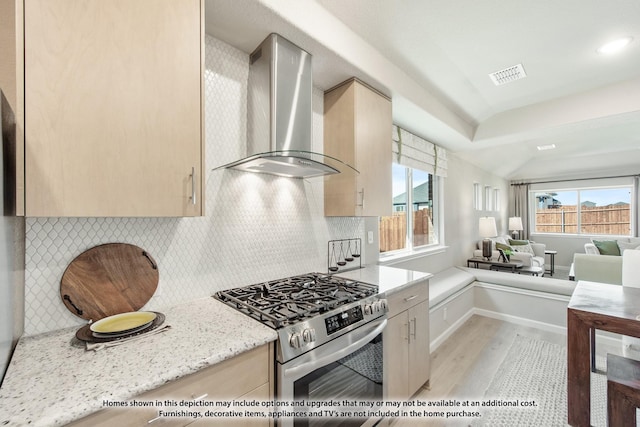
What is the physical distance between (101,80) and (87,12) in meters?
0.22

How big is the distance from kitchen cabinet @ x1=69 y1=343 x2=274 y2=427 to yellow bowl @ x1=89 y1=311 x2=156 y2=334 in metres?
0.34

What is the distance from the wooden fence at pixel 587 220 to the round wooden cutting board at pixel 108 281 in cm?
891

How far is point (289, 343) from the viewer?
109 centimetres

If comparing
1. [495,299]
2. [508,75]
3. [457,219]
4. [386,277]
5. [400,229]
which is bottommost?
[495,299]

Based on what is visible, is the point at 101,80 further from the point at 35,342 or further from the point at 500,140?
the point at 500,140

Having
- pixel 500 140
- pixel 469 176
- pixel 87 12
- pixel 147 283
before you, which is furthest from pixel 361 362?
pixel 469 176

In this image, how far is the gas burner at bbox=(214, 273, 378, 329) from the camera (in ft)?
3.94

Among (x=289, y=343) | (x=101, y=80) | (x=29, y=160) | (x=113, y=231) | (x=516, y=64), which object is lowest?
(x=289, y=343)

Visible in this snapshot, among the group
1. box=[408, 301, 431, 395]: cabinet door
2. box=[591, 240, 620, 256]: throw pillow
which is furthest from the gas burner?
box=[591, 240, 620, 256]: throw pillow

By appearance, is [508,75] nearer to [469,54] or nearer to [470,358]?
[469,54]

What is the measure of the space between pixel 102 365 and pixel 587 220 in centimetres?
914

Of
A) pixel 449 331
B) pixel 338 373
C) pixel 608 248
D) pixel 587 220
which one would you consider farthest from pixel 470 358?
pixel 587 220

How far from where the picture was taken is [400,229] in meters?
3.36

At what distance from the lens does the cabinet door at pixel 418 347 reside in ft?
6.19
